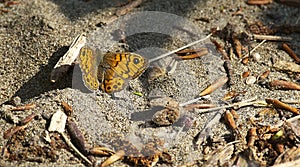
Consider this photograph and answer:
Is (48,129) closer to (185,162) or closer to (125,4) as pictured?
(185,162)

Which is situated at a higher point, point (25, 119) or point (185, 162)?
point (25, 119)

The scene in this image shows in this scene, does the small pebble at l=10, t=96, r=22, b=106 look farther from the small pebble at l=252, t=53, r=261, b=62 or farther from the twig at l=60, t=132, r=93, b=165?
the small pebble at l=252, t=53, r=261, b=62

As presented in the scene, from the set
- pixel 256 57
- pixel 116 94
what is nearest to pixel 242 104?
pixel 256 57

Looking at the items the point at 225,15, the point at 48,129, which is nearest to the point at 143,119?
the point at 48,129

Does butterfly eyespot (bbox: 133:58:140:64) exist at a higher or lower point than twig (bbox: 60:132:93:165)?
higher

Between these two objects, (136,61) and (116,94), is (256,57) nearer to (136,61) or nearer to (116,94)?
(136,61)

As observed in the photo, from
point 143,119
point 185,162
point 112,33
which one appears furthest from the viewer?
point 112,33

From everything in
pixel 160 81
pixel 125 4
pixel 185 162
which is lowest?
pixel 185 162

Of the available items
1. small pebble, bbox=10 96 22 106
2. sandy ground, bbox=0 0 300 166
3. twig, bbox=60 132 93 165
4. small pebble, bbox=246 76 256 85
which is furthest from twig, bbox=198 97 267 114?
small pebble, bbox=10 96 22 106
